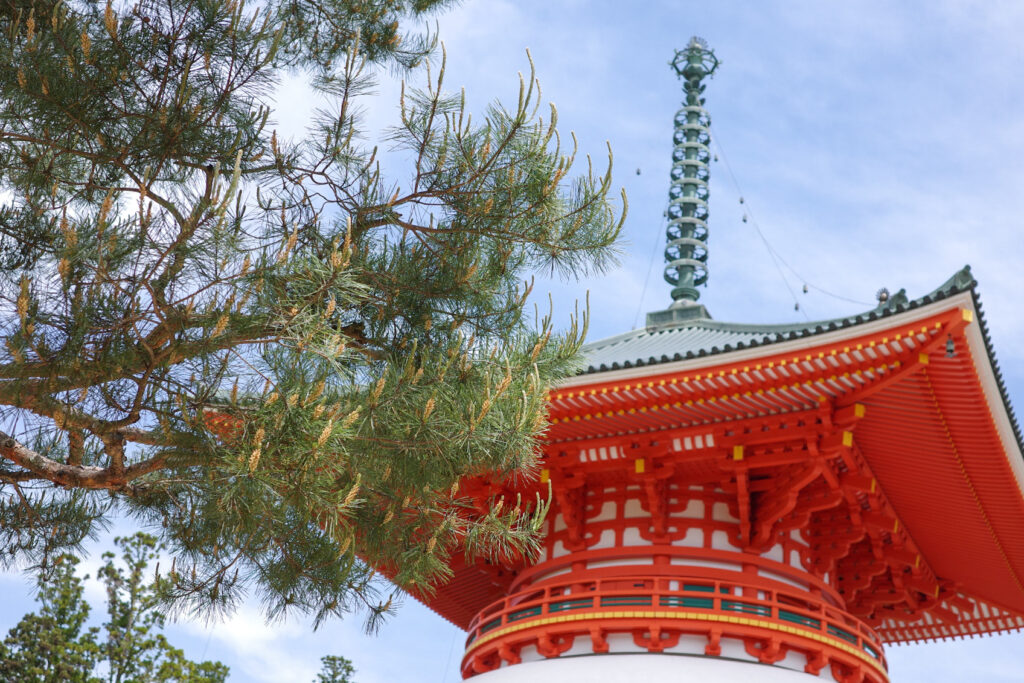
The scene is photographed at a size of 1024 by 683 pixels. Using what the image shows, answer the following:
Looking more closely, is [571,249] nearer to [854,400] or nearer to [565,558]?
[854,400]

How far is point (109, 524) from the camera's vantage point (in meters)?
6.89

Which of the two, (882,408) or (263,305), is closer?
(263,305)

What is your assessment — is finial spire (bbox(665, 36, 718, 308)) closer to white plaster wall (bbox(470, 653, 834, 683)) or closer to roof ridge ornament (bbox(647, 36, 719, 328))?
roof ridge ornament (bbox(647, 36, 719, 328))

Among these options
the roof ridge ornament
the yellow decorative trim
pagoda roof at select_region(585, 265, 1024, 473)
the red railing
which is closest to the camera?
pagoda roof at select_region(585, 265, 1024, 473)

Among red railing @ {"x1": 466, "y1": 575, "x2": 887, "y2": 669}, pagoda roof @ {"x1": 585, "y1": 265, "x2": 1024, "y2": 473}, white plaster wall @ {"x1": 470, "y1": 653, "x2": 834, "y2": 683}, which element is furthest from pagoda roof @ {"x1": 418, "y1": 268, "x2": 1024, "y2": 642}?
white plaster wall @ {"x1": 470, "y1": 653, "x2": 834, "y2": 683}

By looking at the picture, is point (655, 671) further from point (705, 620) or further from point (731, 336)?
point (731, 336)

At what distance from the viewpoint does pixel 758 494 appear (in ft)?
34.1

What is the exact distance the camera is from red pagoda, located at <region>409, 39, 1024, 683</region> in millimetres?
8875

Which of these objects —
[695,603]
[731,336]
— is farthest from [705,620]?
[731,336]

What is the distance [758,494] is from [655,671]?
2.17 m

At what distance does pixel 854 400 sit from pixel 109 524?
19.4 feet

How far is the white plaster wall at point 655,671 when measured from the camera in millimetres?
9023

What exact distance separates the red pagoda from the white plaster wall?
0.06 feet

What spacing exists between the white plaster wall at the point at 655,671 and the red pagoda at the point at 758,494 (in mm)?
19
